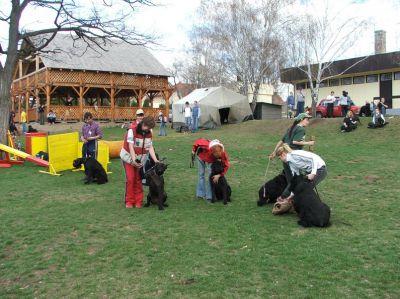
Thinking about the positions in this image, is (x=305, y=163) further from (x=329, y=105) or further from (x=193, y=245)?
(x=329, y=105)

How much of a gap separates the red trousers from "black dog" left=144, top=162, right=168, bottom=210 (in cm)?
16

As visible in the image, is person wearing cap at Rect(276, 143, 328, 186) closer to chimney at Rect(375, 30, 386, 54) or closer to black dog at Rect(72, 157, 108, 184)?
black dog at Rect(72, 157, 108, 184)

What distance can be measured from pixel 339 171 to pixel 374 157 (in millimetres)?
2969

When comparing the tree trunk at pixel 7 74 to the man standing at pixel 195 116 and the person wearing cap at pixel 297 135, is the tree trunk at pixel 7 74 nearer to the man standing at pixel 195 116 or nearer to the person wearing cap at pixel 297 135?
the man standing at pixel 195 116

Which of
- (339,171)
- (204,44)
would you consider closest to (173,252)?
(339,171)

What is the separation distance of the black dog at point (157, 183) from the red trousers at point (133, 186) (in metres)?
0.16

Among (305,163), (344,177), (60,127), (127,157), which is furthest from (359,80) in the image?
(127,157)

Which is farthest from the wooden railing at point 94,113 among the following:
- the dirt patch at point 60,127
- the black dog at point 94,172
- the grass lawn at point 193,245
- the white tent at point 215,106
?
the grass lawn at point 193,245

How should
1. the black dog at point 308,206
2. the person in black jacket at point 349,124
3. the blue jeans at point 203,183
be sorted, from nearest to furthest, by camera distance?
the black dog at point 308,206 → the blue jeans at point 203,183 → the person in black jacket at point 349,124

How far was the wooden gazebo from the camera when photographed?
30875mm

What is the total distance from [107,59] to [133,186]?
91.0 feet

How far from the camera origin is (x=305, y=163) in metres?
6.62

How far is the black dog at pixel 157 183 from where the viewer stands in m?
7.54

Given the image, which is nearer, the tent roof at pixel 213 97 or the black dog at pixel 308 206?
the black dog at pixel 308 206
